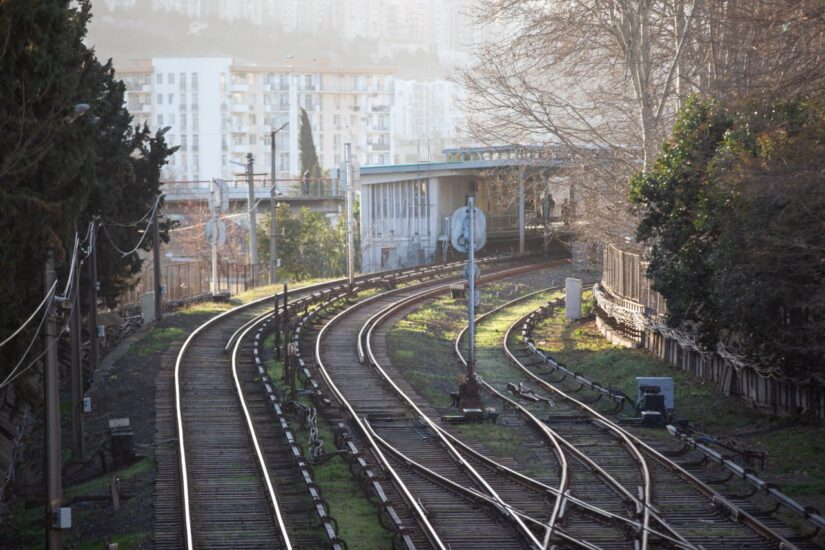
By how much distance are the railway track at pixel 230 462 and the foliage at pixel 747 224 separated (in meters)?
7.65

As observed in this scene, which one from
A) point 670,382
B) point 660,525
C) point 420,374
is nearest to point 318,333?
point 420,374

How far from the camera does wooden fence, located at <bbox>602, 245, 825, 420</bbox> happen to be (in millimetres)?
19688

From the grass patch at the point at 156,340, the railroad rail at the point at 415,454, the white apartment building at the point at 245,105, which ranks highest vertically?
A: the white apartment building at the point at 245,105

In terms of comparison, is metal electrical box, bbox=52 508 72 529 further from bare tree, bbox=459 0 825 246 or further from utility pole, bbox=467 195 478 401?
bare tree, bbox=459 0 825 246

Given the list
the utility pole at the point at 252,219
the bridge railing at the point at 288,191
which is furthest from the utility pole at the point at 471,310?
the bridge railing at the point at 288,191

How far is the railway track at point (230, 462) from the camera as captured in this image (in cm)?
1419

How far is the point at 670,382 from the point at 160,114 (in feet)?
359

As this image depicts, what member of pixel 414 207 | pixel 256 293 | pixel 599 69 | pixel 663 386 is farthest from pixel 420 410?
pixel 414 207

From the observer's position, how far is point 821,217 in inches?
639

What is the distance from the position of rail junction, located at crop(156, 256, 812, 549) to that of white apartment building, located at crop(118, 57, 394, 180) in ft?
322

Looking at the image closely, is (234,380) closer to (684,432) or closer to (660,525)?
(684,432)

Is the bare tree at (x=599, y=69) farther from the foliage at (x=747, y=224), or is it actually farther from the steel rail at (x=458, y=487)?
the steel rail at (x=458, y=487)

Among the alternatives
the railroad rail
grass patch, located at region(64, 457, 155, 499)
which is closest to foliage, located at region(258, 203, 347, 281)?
the railroad rail

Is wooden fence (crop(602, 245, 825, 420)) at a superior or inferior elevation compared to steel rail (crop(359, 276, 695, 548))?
superior
